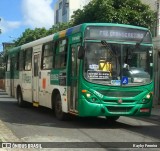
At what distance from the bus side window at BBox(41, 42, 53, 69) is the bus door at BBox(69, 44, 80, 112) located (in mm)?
2320

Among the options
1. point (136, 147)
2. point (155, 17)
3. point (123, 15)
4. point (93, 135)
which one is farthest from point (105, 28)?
point (155, 17)

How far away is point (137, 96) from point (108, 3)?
1073 cm

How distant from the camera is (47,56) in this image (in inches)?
649

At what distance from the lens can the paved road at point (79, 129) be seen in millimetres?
10984

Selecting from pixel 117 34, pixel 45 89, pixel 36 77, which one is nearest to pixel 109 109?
pixel 117 34

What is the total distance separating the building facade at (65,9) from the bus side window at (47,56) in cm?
5460

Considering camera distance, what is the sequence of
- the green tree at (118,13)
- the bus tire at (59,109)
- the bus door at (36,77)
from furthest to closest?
the green tree at (118,13)
the bus door at (36,77)
the bus tire at (59,109)

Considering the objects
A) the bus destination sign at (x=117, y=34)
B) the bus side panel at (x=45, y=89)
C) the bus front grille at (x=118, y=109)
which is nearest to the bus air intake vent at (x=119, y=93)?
the bus front grille at (x=118, y=109)

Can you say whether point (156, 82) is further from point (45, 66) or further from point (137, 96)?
point (137, 96)

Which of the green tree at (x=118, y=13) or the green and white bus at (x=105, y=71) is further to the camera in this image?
the green tree at (x=118, y=13)

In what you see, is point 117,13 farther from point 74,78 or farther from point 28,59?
point 74,78

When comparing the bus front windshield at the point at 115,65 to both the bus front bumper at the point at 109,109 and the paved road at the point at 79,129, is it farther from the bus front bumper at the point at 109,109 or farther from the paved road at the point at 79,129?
the paved road at the point at 79,129

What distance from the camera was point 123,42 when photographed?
1326 cm

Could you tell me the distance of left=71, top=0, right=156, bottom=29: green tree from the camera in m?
22.7
